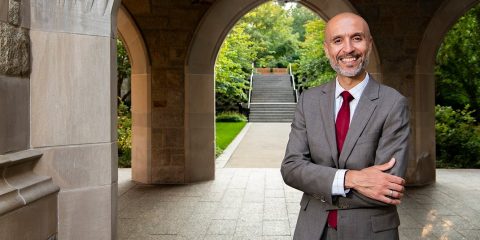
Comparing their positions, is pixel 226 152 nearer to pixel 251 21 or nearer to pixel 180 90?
pixel 180 90

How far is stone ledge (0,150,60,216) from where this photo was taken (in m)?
2.39

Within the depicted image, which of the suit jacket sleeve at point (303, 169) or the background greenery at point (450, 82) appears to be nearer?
the suit jacket sleeve at point (303, 169)

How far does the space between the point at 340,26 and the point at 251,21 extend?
1157 inches

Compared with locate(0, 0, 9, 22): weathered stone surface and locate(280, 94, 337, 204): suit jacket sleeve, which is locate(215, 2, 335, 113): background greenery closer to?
locate(0, 0, 9, 22): weathered stone surface

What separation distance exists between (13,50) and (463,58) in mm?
13457

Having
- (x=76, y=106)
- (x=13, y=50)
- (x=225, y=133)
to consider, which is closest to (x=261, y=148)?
(x=225, y=133)

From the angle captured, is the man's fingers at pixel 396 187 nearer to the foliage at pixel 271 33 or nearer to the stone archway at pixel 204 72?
the stone archway at pixel 204 72

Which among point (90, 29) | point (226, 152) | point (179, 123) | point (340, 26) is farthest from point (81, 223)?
point (226, 152)

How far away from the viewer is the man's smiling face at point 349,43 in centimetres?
183

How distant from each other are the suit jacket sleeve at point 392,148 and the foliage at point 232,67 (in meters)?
11.3

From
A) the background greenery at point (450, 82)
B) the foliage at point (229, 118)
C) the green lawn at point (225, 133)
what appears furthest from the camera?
the foliage at point (229, 118)

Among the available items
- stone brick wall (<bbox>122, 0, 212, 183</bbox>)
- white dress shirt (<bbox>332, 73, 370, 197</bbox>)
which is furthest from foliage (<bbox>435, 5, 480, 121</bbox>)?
white dress shirt (<bbox>332, 73, 370, 197</bbox>)

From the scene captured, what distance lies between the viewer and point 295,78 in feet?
102

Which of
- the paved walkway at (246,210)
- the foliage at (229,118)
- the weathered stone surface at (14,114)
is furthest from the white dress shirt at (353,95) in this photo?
the foliage at (229,118)
